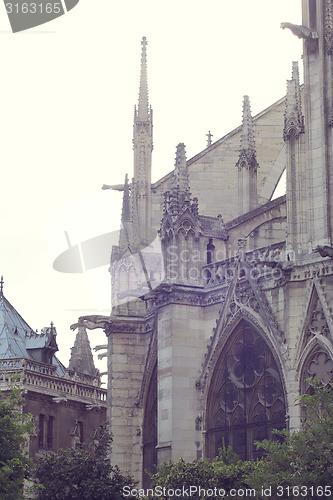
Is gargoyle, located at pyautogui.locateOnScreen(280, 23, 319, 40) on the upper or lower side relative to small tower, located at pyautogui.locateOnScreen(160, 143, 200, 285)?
upper

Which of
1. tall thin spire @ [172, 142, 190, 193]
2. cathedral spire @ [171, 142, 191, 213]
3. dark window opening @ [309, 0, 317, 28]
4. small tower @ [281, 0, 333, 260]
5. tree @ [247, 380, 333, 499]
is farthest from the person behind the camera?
tall thin spire @ [172, 142, 190, 193]

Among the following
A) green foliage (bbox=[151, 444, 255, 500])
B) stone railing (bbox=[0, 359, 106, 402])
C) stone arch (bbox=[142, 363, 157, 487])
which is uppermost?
stone railing (bbox=[0, 359, 106, 402])

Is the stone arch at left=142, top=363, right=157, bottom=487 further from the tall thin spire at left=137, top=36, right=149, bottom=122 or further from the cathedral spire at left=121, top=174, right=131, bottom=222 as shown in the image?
the tall thin spire at left=137, top=36, right=149, bottom=122

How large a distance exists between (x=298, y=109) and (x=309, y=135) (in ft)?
2.91

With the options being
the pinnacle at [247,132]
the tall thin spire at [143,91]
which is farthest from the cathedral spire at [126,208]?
the pinnacle at [247,132]

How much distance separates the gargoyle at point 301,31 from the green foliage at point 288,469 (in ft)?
31.0

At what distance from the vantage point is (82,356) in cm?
6375

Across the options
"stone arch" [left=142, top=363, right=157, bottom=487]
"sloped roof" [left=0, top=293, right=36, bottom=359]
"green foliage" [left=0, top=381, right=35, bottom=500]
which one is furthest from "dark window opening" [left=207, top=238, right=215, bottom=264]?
"sloped roof" [left=0, top=293, right=36, bottom=359]

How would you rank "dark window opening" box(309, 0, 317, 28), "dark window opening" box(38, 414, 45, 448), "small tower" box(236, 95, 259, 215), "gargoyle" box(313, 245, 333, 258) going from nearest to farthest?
"gargoyle" box(313, 245, 333, 258), "dark window opening" box(309, 0, 317, 28), "small tower" box(236, 95, 259, 215), "dark window opening" box(38, 414, 45, 448)

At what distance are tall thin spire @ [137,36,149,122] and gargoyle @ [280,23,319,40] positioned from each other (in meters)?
10.9

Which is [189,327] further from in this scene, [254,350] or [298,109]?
[298,109]

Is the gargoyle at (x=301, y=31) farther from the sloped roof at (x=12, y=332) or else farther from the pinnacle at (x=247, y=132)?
the sloped roof at (x=12, y=332)

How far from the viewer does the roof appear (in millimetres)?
58875

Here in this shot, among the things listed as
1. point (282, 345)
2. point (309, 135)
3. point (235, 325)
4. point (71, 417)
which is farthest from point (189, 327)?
point (71, 417)
